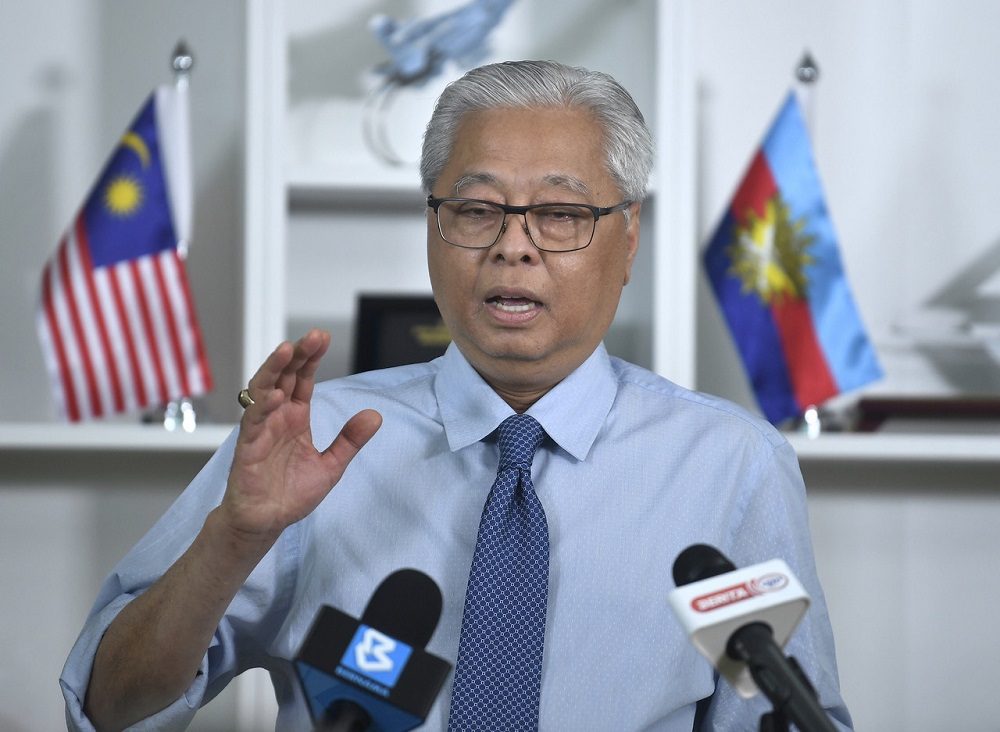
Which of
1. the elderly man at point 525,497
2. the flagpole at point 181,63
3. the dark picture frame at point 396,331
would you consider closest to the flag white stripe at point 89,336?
the flagpole at point 181,63

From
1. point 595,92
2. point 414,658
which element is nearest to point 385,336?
point 595,92

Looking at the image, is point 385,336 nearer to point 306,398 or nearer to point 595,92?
point 595,92

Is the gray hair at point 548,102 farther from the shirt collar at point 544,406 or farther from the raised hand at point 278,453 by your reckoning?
the raised hand at point 278,453

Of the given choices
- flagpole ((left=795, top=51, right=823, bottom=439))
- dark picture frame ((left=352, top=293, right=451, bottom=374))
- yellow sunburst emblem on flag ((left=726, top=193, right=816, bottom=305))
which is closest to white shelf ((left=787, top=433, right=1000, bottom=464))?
flagpole ((left=795, top=51, right=823, bottom=439))

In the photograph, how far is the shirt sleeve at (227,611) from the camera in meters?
1.10

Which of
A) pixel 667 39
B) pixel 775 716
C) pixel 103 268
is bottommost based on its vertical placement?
pixel 775 716

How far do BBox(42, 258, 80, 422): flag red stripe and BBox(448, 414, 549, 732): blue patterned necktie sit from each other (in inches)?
44.5

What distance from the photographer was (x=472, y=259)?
1208 mm

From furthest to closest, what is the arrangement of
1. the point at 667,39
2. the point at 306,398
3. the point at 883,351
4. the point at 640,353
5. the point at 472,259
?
the point at 883,351, the point at 640,353, the point at 667,39, the point at 472,259, the point at 306,398

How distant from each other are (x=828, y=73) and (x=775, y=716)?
1.94m

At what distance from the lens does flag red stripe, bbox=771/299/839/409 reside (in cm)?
202

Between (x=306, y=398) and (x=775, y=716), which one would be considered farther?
(x=306, y=398)

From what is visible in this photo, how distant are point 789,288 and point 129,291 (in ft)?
4.12

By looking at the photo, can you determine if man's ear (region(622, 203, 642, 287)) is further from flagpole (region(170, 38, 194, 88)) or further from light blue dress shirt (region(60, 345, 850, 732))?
flagpole (region(170, 38, 194, 88))
